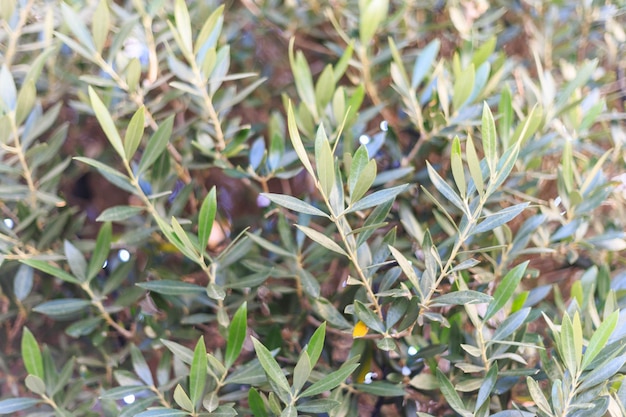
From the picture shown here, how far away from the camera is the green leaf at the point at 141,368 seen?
0.72 m

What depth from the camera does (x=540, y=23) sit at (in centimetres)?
115

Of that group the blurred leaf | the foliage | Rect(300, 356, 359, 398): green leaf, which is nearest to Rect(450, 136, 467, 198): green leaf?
the foliage

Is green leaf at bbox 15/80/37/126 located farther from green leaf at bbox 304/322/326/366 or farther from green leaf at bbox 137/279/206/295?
green leaf at bbox 304/322/326/366

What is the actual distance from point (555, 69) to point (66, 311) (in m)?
1.01

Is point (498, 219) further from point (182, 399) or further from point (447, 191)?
point (182, 399)

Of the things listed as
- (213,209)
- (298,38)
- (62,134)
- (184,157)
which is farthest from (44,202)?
(298,38)

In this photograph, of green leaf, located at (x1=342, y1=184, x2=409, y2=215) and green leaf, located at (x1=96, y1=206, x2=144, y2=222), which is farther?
green leaf, located at (x1=96, y1=206, x2=144, y2=222)

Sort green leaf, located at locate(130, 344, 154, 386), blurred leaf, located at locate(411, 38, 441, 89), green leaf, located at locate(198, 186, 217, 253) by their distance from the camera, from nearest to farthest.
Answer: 1. green leaf, located at locate(198, 186, 217, 253)
2. green leaf, located at locate(130, 344, 154, 386)
3. blurred leaf, located at locate(411, 38, 441, 89)

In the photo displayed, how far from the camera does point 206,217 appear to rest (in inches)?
24.9

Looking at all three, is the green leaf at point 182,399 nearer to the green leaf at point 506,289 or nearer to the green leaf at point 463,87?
the green leaf at point 506,289

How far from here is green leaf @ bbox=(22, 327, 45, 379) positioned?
696 mm

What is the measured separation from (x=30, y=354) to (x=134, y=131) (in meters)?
0.31

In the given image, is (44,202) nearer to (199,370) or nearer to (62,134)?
(62,134)

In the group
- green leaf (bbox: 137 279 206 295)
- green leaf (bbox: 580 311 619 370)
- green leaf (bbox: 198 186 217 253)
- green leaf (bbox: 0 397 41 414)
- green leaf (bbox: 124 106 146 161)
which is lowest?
green leaf (bbox: 0 397 41 414)
